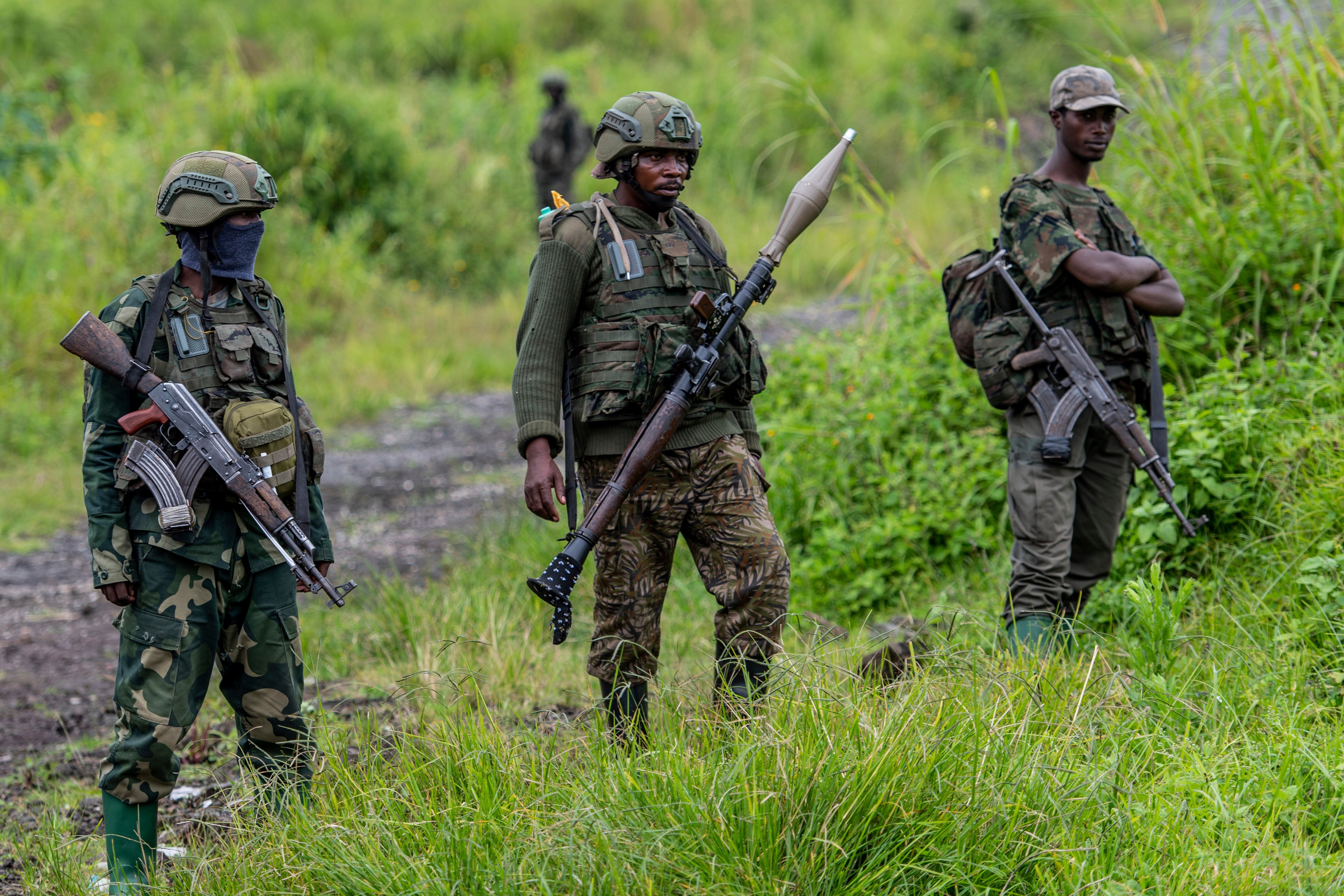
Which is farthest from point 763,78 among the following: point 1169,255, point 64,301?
point 64,301

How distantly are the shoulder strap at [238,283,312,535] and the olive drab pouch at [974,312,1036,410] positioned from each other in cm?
200

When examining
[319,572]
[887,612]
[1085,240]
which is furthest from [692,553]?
[887,612]

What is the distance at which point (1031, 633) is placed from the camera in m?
3.67

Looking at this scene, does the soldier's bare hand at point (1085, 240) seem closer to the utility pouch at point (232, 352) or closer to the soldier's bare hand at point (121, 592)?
the utility pouch at point (232, 352)

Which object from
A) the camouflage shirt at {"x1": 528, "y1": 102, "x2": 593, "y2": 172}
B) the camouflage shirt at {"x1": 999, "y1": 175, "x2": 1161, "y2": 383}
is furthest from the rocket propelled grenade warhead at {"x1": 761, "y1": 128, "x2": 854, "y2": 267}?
the camouflage shirt at {"x1": 528, "y1": 102, "x2": 593, "y2": 172}

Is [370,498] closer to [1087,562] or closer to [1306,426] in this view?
[1087,562]

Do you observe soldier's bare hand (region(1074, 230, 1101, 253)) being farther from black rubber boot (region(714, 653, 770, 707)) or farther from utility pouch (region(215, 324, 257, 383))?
utility pouch (region(215, 324, 257, 383))

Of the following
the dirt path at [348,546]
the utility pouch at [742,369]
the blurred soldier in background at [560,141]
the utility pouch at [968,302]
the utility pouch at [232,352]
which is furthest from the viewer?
the blurred soldier in background at [560,141]

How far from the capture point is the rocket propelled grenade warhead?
127 inches

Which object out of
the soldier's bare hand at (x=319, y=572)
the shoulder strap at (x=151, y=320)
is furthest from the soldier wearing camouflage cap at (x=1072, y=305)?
the shoulder strap at (x=151, y=320)

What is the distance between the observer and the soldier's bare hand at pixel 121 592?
113 inches

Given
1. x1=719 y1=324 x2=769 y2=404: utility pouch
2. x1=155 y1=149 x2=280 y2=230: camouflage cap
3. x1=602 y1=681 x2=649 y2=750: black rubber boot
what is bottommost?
x1=602 y1=681 x2=649 y2=750: black rubber boot

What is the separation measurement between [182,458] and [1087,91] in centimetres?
274

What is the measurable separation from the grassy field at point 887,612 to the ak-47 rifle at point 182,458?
550mm
